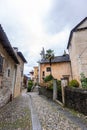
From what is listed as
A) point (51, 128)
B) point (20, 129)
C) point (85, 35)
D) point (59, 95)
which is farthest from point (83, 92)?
point (85, 35)

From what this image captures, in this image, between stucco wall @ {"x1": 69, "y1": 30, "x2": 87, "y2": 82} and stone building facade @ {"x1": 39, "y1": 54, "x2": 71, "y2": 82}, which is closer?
stucco wall @ {"x1": 69, "y1": 30, "x2": 87, "y2": 82}

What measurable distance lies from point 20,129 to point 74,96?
15.5 feet

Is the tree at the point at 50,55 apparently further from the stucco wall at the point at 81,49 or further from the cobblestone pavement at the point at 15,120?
the cobblestone pavement at the point at 15,120

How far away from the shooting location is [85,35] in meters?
18.1

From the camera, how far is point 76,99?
825 centimetres

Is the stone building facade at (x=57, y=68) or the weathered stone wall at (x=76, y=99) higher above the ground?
the stone building facade at (x=57, y=68)

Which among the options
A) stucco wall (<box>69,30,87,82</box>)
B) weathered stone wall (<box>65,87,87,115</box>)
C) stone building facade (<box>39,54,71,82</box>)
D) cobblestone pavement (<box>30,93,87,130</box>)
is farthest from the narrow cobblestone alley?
stone building facade (<box>39,54,71,82</box>)

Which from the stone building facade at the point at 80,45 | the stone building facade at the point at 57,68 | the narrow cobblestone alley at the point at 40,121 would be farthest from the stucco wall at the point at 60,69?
the narrow cobblestone alley at the point at 40,121

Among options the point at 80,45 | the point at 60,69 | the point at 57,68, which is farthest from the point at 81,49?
the point at 57,68

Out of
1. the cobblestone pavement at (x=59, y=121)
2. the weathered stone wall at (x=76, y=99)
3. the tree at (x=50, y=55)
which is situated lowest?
the cobblestone pavement at (x=59, y=121)

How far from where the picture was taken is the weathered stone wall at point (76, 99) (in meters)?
7.32

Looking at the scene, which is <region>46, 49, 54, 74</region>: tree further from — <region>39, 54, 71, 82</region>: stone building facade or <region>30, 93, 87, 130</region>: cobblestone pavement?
<region>30, 93, 87, 130</region>: cobblestone pavement

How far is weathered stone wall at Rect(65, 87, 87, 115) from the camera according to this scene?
24.0ft

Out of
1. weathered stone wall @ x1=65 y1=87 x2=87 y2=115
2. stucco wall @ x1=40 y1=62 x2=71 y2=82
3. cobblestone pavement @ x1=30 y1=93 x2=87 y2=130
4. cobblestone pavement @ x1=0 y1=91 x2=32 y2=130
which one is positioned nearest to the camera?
cobblestone pavement @ x1=0 y1=91 x2=32 y2=130
